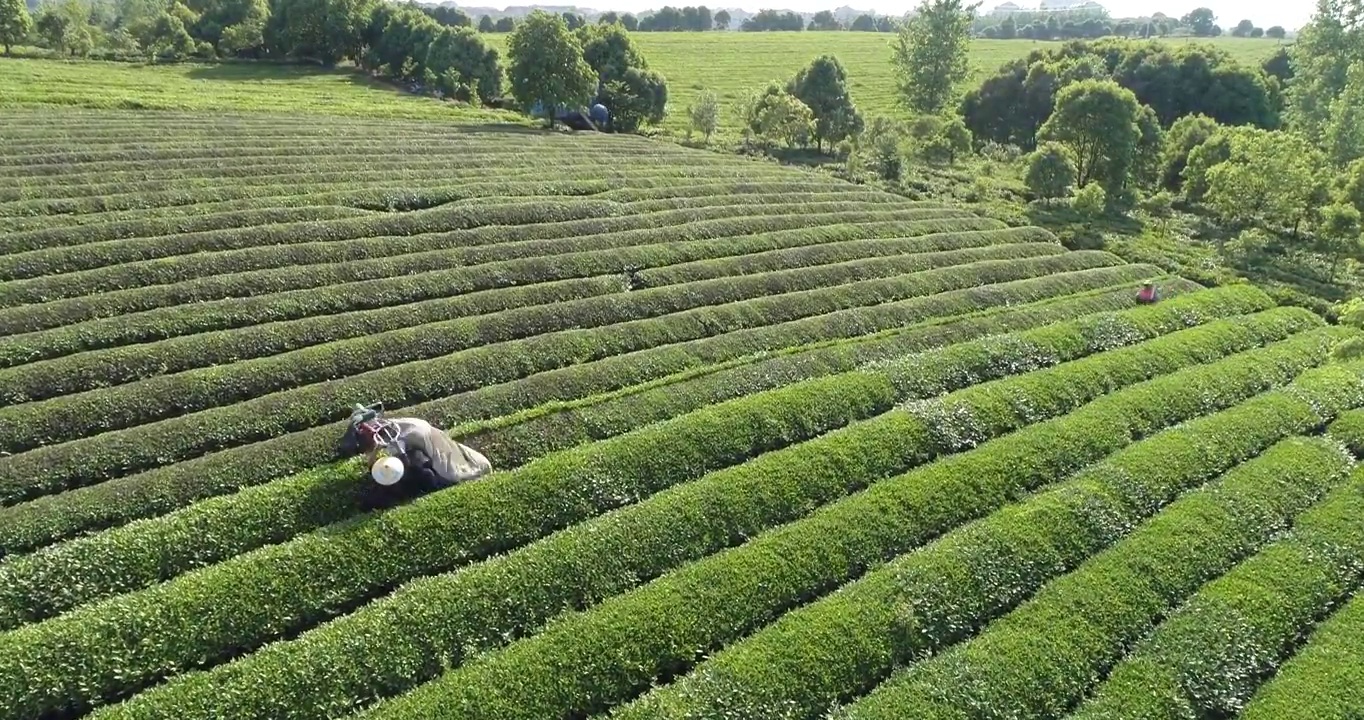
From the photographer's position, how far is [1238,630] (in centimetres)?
1559

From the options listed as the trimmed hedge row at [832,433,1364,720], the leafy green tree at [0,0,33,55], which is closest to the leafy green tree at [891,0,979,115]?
the trimmed hedge row at [832,433,1364,720]

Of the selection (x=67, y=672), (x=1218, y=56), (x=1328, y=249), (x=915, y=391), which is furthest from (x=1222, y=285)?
(x=1218, y=56)

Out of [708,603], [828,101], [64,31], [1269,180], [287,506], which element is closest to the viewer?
[708,603]

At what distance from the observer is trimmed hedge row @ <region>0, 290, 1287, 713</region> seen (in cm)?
1346

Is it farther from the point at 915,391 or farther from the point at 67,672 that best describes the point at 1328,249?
the point at 67,672

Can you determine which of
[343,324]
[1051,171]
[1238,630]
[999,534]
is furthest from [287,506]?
[1051,171]

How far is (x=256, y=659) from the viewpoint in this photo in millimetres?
13586

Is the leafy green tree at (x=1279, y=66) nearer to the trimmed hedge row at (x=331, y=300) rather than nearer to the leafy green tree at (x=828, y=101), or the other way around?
the leafy green tree at (x=828, y=101)

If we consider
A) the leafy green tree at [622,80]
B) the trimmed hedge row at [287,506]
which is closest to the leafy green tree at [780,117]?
the leafy green tree at [622,80]

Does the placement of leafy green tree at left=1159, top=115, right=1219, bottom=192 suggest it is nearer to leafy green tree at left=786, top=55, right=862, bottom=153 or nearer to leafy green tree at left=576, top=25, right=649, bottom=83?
leafy green tree at left=786, top=55, right=862, bottom=153

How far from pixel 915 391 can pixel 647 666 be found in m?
12.6

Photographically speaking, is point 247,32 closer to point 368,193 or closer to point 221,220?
point 368,193

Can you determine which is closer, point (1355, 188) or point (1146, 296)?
point (1146, 296)

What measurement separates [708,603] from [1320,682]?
10.8 m
